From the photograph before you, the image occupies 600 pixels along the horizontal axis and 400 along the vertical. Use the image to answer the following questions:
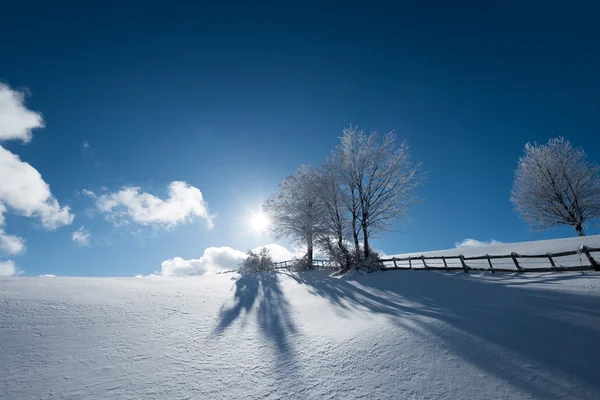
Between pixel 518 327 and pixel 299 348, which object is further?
pixel 518 327

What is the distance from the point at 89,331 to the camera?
450cm

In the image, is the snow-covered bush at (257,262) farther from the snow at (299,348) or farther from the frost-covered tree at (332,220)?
the snow at (299,348)

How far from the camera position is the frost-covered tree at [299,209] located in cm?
1970

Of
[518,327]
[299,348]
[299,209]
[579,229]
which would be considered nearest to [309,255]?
[299,209]

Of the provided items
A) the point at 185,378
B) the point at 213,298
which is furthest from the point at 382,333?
the point at 213,298

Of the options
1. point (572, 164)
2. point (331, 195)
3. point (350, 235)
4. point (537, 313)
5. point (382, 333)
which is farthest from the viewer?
point (572, 164)

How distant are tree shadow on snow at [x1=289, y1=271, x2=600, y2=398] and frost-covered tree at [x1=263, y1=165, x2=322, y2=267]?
37.5 ft

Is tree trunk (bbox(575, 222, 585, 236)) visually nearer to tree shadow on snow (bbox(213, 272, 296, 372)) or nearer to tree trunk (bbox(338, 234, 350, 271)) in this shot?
tree trunk (bbox(338, 234, 350, 271))

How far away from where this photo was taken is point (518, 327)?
4.35 meters

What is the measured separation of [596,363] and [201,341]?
6.16 metres

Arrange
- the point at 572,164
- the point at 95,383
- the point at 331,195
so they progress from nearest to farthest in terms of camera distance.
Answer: the point at 95,383 < the point at 331,195 < the point at 572,164

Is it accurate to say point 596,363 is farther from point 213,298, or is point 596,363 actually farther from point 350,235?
point 350,235

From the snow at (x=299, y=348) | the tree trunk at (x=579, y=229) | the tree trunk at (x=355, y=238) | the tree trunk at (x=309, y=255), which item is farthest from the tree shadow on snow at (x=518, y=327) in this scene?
the tree trunk at (x=579, y=229)

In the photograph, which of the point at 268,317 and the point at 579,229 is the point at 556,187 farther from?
the point at 268,317
